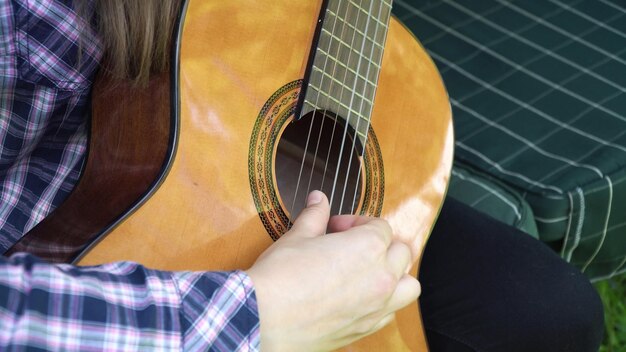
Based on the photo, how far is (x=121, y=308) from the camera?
60 cm

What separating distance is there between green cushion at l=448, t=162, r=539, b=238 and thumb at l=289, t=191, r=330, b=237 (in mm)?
625

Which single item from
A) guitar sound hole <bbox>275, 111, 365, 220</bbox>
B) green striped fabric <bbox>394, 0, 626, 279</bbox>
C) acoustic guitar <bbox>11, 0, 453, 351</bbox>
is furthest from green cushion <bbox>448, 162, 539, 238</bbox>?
guitar sound hole <bbox>275, 111, 365, 220</bbox>

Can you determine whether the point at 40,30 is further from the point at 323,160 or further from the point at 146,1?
the point at 323,160

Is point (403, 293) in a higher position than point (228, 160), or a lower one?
lower

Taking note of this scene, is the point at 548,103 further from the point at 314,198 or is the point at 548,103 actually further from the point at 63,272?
the point at 63,272

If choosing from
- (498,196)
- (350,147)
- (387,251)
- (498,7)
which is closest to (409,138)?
(350,147)

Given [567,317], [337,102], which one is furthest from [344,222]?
[567,317]

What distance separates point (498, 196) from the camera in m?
1.37

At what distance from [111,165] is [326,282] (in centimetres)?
25

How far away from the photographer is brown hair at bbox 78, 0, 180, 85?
0.79 metres

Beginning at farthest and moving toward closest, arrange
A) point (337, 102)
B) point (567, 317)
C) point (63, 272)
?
point (567, 317) < point (337, 102) < point (63, 272)

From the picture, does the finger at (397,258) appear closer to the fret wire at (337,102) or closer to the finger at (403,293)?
the finger at (403,293)

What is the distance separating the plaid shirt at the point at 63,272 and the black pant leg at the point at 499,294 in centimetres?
43

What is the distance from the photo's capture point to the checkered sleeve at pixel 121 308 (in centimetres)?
56
